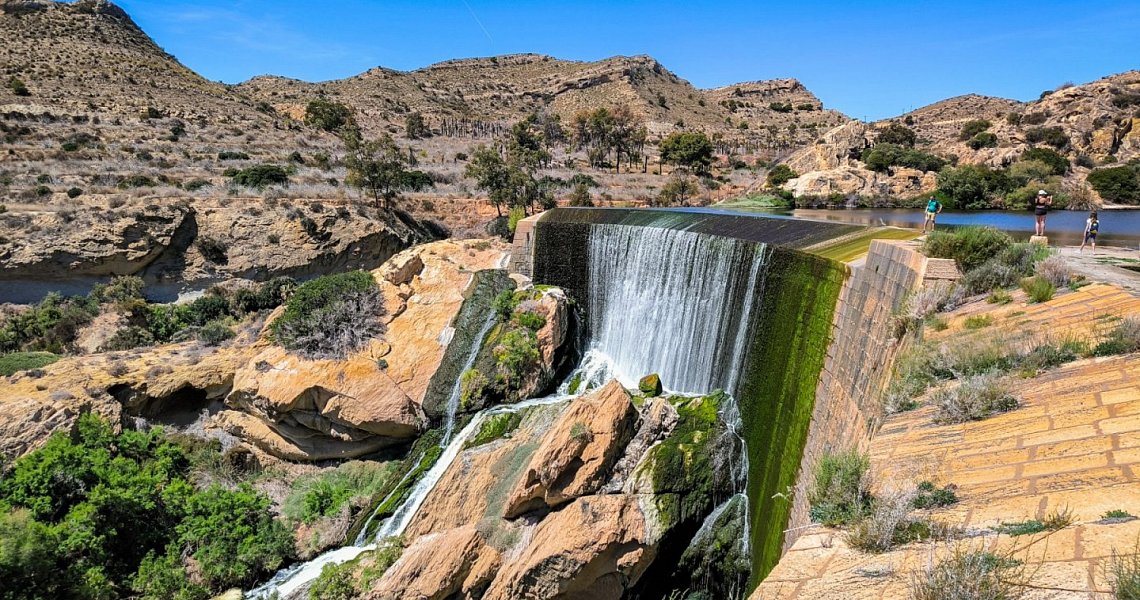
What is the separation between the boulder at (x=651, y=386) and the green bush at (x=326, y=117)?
48318 mm

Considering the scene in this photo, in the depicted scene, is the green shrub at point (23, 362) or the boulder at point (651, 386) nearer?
the boulder at point (651, 386)

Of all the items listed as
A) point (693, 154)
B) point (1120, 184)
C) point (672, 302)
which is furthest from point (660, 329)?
point (693, 154)

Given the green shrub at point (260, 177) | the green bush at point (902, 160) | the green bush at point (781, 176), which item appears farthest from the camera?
the green bush at point (781, 176)

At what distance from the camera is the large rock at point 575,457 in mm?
10172

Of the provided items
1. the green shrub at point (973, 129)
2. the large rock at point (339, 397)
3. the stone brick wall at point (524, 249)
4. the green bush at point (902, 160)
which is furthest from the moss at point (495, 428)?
the green shrub at point (973, 129)

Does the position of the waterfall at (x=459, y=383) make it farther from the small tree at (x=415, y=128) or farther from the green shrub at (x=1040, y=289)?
the small tree at (x=415, y=128)

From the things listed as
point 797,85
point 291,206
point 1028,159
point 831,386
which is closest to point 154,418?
point 291,206

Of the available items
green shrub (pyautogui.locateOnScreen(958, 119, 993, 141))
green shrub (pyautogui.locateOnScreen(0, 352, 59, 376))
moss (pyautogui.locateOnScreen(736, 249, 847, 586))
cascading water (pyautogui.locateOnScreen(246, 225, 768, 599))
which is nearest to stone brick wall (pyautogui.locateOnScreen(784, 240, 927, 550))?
moss (pyautogui.locateOnScreen(736, 249, 847, 586))

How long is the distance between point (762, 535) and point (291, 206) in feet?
81.6

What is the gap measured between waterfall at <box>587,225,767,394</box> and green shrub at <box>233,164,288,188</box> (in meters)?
21.4

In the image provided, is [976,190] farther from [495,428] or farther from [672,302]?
[495,428]

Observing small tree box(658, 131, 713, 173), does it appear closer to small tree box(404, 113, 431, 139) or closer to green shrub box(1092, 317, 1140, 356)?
small tree box(404, 113, 431, 139)

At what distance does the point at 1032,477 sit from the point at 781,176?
3497cm

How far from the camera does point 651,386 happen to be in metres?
13.5
